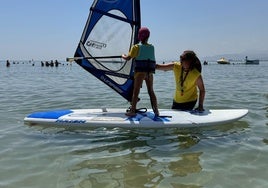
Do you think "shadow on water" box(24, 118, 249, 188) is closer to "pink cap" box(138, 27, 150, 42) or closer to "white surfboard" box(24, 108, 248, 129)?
"white surfboard" box(24, 108, 248, 129)

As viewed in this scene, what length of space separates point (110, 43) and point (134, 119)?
2002mm

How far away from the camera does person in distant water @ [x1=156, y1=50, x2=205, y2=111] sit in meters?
8.19

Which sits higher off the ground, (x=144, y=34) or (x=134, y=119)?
(x=144, y=34)

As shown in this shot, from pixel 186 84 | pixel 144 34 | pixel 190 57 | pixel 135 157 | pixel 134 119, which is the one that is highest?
pixel 144 34

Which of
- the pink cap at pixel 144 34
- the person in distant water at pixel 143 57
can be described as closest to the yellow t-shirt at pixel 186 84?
the person in distant water at pixel 143 57

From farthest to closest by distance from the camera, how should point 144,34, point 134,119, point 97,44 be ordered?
1. point 97,44
2. point 134,119
3. point 144,34

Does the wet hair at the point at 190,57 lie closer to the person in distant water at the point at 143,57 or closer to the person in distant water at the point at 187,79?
the person in distant water at the point at 187,79

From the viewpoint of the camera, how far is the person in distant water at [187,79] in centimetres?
819

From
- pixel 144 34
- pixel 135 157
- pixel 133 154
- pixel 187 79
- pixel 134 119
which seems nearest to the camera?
pixel 135 157

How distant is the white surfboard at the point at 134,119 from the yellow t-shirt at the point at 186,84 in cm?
41

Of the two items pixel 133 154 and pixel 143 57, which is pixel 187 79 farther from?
pixel 133 154

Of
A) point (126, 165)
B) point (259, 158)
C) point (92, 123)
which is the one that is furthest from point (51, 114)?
point (259, 158)

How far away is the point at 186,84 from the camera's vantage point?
8.50 m

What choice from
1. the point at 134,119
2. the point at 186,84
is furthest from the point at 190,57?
the point at 134,119
